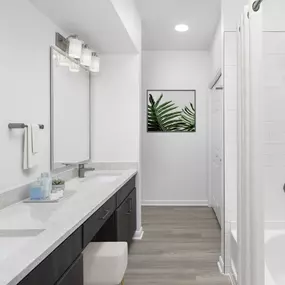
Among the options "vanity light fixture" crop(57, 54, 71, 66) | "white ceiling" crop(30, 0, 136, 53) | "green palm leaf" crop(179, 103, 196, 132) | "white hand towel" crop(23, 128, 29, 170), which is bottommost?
"white hand towel" crop(23, 128, 29, 170)

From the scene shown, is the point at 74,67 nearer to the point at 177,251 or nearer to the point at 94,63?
the point at 94,63

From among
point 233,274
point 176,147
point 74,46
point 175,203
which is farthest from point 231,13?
point 175,203

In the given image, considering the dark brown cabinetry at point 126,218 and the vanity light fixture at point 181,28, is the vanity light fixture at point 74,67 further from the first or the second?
the vanity light fixture at point 181,28

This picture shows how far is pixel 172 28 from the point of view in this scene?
4.57m

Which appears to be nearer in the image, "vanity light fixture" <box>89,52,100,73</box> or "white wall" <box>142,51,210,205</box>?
"vanity light fixture" <box>89,52,100,73</box>

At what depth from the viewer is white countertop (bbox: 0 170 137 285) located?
1.05 m

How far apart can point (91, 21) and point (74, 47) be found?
0.36 metres

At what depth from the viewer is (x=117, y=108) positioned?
403 centimetres

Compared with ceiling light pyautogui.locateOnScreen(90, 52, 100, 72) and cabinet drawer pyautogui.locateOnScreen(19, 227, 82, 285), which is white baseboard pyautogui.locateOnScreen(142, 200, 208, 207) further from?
cabinet drawer pyautogui.locateOnScreen(19, 227, 82, 285)

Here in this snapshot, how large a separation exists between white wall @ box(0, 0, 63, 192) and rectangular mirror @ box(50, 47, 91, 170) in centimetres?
13

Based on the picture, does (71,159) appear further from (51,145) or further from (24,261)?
(24,261)

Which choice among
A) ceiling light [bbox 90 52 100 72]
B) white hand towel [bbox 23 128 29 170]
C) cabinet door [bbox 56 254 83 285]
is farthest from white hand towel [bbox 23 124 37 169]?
ceiling light [bbox 90 52 100 72]

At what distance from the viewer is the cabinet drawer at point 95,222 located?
177cm

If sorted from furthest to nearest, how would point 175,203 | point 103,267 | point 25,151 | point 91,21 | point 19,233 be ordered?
point 175,203 → point 91,21 → point 25,151 → point 103,267 → point 19,233
